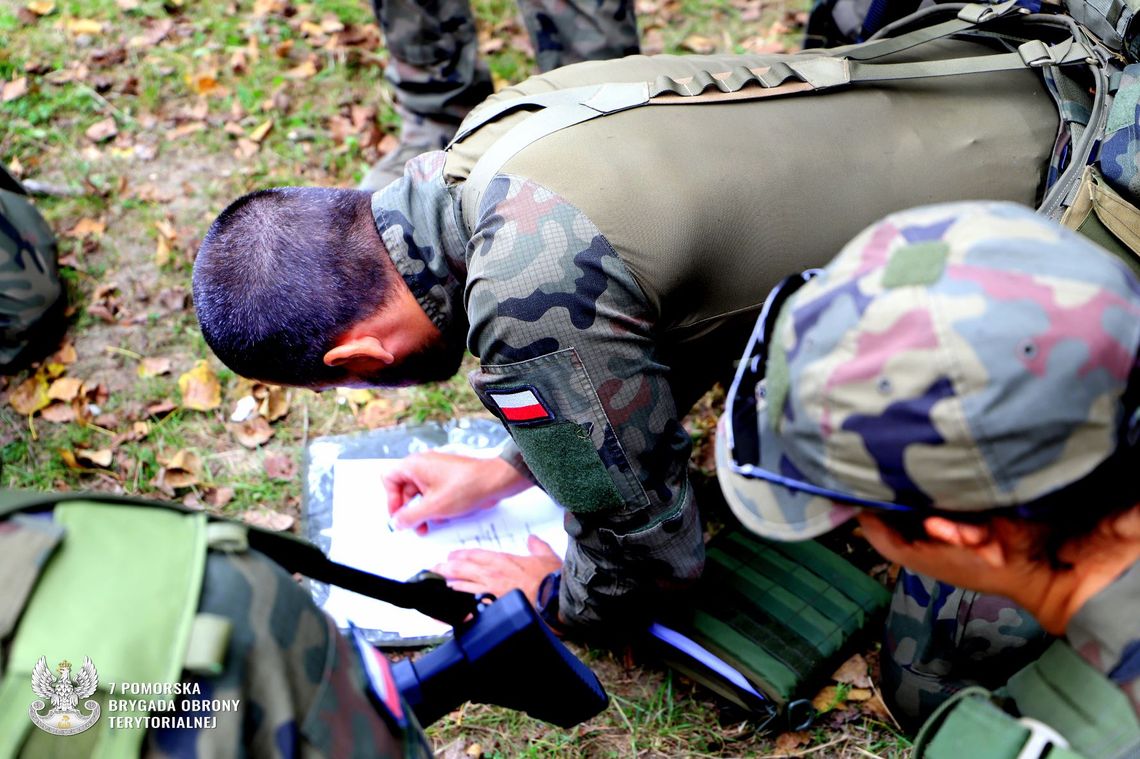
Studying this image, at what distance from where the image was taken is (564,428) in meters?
1.85

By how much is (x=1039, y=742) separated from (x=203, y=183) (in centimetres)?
345

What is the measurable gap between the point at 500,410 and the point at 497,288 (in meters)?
0.27

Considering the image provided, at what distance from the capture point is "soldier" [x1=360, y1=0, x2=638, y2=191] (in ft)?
10.8

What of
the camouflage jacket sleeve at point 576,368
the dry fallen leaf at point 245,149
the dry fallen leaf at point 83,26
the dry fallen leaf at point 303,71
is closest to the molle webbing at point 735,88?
the camouflage jacket sleeve at point 576,368

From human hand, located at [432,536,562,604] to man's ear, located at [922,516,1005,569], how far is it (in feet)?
4.24

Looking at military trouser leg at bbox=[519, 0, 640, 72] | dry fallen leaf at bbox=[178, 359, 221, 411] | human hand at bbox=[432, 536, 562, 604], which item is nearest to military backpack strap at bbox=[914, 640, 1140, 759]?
human hand at bbox=[432, 536, 562, 604]

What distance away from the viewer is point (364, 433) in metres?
2.89

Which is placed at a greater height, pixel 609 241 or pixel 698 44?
pixel 609 241

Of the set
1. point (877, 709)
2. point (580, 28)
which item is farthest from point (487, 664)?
point (580, 28)

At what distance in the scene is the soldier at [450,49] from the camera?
3307mm

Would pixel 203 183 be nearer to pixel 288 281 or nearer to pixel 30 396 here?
pixel 30 396

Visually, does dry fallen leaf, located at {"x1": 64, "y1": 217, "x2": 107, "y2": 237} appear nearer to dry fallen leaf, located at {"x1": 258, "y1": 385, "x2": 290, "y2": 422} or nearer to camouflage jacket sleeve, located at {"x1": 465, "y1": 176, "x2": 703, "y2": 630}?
dry fallen leaf, located at {"x1": 258, "y1": 385, "x2": 290, "y2": 422}

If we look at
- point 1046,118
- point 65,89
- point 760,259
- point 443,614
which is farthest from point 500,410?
point 65,89

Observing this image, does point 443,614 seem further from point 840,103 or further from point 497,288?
point 840,103
